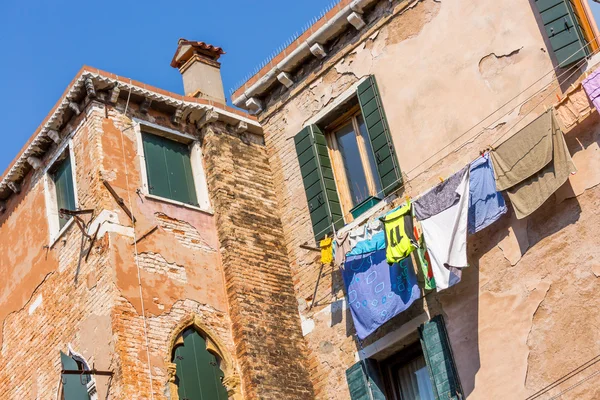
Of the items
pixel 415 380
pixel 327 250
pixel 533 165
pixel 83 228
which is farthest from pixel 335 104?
pixel 415 380

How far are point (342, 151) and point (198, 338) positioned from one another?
3.23m

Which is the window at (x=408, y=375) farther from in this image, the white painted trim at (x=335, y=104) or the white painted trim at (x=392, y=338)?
the white painted trim at (x=335, y=104)

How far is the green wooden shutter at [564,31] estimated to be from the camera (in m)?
A: 10.8

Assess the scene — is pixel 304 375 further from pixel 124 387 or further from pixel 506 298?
pixel 506 298

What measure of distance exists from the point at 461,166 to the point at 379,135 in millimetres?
1406

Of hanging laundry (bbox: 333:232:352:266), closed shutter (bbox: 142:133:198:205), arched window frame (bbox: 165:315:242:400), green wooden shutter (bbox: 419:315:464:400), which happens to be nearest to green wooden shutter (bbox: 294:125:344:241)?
hanging laundry (bbox: 333:232:352:266)

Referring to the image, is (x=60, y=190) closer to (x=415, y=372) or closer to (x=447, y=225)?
(x=415, y=372)

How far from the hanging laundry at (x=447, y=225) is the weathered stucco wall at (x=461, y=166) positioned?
17.0 inches

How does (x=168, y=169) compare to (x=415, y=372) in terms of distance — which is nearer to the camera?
(x=415, y=372)

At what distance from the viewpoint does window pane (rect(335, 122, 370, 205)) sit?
42.9 feet

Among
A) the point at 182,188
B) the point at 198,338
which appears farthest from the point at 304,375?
the point at 182,188

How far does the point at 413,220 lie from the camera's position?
1166 cm

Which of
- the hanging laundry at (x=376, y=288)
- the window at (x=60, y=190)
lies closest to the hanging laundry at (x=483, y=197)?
the hanging laundry at (x=376, y=288)

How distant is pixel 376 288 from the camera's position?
38.8 feet
